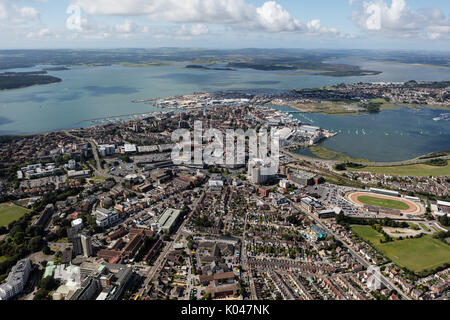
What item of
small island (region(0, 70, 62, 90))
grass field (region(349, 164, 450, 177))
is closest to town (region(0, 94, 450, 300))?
grass field (region(349, 164, 450, 177))

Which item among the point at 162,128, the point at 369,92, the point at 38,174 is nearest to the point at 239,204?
the point at 38,174

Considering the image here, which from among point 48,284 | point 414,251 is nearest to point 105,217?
point 48,284

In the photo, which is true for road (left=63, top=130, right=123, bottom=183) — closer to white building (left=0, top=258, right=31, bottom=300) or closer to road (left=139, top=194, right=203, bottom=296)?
road (left=139, top=194, right=203, bottom=296)

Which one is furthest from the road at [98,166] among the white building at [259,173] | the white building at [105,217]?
the white building at [259,173]

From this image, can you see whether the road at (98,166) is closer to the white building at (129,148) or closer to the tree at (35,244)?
the white building at (129,148)
